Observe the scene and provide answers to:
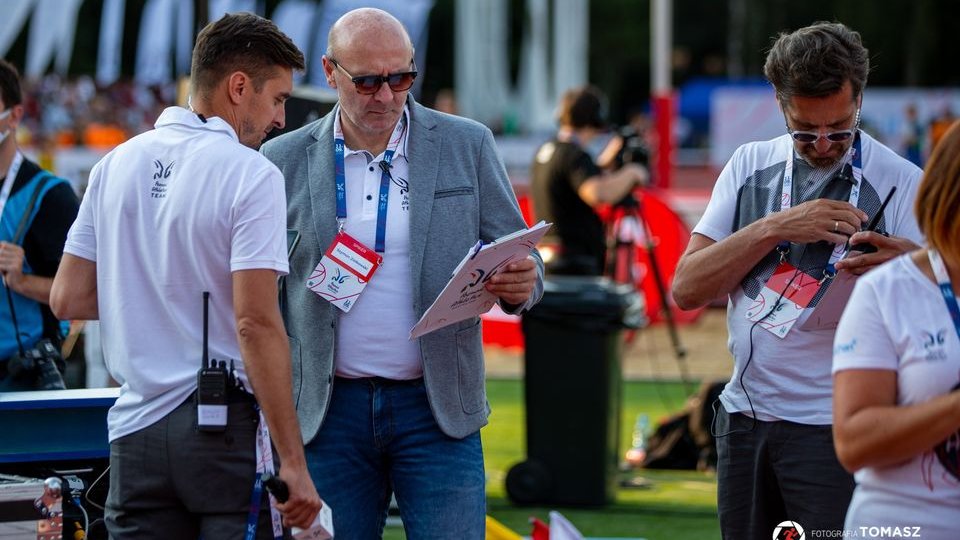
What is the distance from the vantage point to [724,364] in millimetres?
11586

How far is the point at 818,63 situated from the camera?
3.29 metres

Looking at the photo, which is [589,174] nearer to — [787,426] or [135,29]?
[787,426]

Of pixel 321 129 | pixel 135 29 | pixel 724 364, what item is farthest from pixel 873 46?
pixel 321 129

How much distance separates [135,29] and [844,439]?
55640mm

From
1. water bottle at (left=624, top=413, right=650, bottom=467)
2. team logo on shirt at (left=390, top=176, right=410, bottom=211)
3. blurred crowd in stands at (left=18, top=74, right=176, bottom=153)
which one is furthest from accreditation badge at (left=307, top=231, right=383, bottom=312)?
blurred crowd in stands at (left=18, top=74, right=176, bottom=153)

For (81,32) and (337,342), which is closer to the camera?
(337,342)

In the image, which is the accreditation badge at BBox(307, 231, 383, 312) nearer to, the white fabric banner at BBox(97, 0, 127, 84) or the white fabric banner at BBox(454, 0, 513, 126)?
the white fabric banner at BBox(97, 0, 127, 84)

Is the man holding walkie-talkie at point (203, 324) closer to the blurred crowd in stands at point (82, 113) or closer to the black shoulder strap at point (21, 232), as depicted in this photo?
the black shoulder strap at point (21, 232)

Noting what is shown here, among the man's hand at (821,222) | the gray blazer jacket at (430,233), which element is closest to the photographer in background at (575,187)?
the gray blazer jacket at (430,233)

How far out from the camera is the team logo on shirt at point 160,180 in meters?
3.10

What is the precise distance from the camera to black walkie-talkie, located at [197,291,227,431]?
3033mm

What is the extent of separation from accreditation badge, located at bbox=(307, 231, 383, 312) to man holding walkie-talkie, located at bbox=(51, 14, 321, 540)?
48 centimetres

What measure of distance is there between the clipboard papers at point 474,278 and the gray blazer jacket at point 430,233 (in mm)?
87

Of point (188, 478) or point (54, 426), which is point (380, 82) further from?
point (54, 426)
